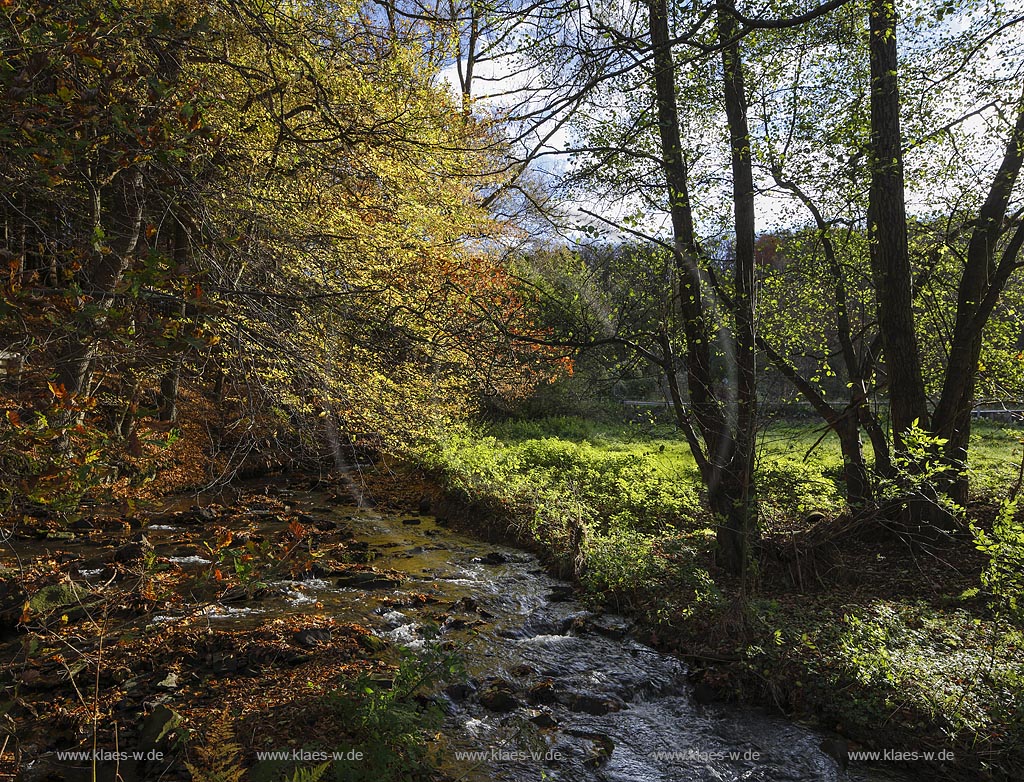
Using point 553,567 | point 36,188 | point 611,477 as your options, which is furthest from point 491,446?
point 36,188

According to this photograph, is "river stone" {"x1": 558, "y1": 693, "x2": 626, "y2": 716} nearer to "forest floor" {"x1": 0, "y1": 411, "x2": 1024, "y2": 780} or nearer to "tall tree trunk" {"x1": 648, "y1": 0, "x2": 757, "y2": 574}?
"forest floor" {"x1": 0, "y1": 411, "x2": 1024, "y2": 780}

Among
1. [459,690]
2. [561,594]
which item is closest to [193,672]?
[459,690]

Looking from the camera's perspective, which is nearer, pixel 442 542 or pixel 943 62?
pixel 943 62

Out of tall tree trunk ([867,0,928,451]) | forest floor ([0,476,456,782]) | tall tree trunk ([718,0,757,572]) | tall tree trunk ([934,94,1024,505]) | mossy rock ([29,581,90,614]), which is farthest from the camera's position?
tall tree trunk ([934,94,1024,505])

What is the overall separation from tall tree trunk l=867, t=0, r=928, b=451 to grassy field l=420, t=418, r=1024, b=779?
4.95 ft

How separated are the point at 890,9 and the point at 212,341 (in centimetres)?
692

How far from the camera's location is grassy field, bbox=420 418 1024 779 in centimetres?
483

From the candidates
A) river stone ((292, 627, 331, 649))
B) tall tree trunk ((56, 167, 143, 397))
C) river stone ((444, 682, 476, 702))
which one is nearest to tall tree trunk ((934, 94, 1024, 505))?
river stone ((444, 682, 476, 702))

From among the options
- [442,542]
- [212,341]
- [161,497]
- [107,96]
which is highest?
[107,96]

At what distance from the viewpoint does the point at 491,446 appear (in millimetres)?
15516

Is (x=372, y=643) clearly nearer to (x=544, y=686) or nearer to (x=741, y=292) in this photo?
(x=544, y=686)

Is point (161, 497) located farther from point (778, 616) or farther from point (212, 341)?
point (778, 616)

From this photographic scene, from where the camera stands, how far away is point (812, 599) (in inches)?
272

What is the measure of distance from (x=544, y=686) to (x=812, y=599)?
3388 millimetres
